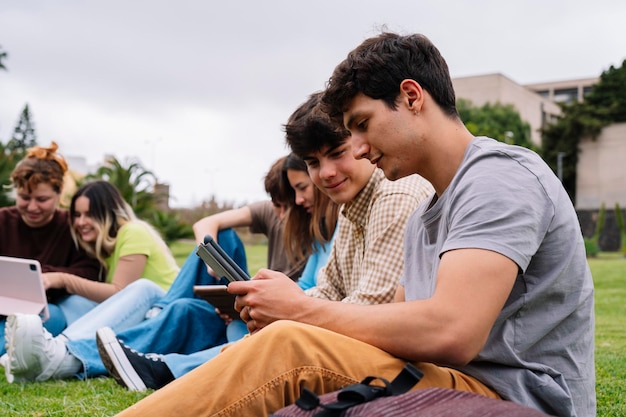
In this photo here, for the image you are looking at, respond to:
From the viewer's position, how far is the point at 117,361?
3.70 meters

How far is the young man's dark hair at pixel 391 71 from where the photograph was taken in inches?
77.9

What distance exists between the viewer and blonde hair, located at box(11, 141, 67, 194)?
5.21m

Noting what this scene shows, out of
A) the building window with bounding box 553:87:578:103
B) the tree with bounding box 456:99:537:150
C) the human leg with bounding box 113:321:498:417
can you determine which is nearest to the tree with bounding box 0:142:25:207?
the human leg with bounding box 113:321:498:417

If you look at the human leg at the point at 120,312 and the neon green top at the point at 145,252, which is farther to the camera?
the neon green top at the point at 145,252

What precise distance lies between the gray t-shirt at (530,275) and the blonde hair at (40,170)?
403cm

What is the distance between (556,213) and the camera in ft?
5.87

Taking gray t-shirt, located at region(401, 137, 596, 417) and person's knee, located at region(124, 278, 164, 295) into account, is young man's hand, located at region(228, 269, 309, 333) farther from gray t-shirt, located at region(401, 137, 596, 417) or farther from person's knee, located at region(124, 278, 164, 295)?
person's knee, located at region(124, 278, 164, 295)

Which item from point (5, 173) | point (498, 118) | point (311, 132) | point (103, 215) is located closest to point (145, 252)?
A: point (103, 215)

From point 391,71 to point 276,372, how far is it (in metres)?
Answer: 0.86

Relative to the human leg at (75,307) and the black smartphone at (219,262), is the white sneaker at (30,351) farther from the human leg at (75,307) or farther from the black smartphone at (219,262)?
the black smartphone at (219,262)

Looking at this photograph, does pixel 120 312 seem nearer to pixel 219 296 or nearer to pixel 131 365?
pixel 131 365

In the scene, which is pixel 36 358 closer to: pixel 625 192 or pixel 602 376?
pixel 602 376

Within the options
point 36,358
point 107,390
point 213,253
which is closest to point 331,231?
point 107,390

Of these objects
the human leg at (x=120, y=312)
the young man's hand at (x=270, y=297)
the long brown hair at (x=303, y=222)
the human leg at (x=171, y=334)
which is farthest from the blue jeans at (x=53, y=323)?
the young man's hand at (x=270, y=297)
